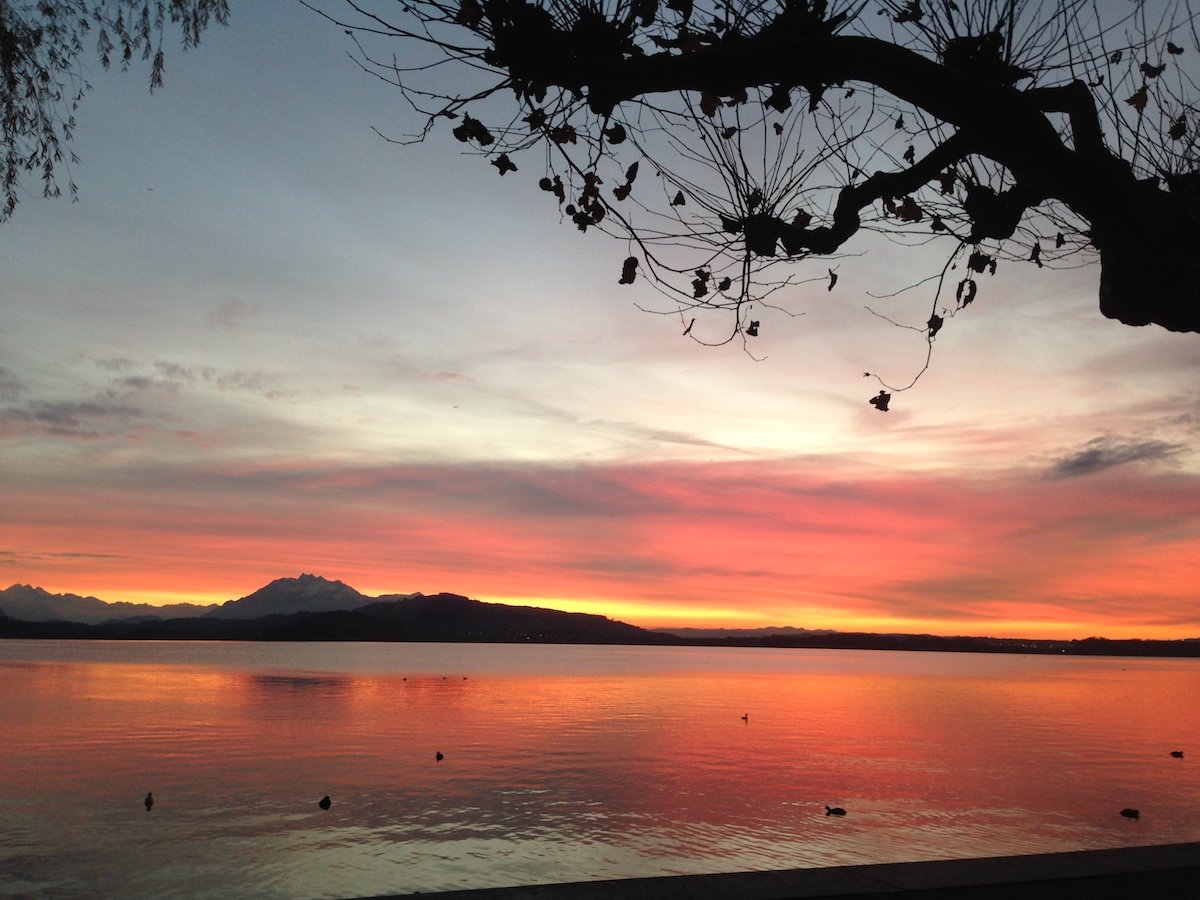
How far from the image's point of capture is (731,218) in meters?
8.29

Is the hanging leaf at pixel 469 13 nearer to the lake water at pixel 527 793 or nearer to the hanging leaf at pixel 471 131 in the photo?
the hanging leaf at pixel 471 131

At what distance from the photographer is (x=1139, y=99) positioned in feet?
24.7

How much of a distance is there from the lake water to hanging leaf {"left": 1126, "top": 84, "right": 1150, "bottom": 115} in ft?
42.1

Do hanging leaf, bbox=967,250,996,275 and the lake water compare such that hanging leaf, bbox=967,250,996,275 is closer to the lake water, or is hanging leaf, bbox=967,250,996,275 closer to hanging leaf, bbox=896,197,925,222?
hanging leaf, bbox=896,197,925,222

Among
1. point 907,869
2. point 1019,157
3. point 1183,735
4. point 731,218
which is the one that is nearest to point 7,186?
point 731,218

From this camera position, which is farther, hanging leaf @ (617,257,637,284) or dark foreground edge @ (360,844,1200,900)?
hanging leaf @ (617,257,637,284)

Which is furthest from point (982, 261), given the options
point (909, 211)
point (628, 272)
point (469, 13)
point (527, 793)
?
point (527, 793)

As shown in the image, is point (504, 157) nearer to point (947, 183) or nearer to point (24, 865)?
point (947, 183)

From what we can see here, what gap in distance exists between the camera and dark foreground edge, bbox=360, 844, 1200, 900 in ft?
18.7

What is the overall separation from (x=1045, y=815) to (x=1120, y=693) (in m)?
69.9

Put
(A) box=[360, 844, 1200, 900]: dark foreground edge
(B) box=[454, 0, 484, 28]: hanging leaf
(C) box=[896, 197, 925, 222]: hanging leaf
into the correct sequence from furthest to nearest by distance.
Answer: (C) box=[896, 197, 925, 222]: hanging leaf, (B) box=[454, 0, 484, 28]: hanging leaf, (A) box=[360, 844, 1200, 900]: dark foreground edge

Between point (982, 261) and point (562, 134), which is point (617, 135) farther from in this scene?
point (982, 261)

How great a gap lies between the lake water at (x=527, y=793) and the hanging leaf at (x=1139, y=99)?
12.8 meters

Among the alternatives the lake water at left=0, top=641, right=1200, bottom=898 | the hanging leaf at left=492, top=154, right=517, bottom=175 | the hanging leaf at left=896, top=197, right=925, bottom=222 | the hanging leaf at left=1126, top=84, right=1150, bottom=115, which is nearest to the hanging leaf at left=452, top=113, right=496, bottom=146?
the hanging leaf at left=492, top=154, right=517, bottom=175
